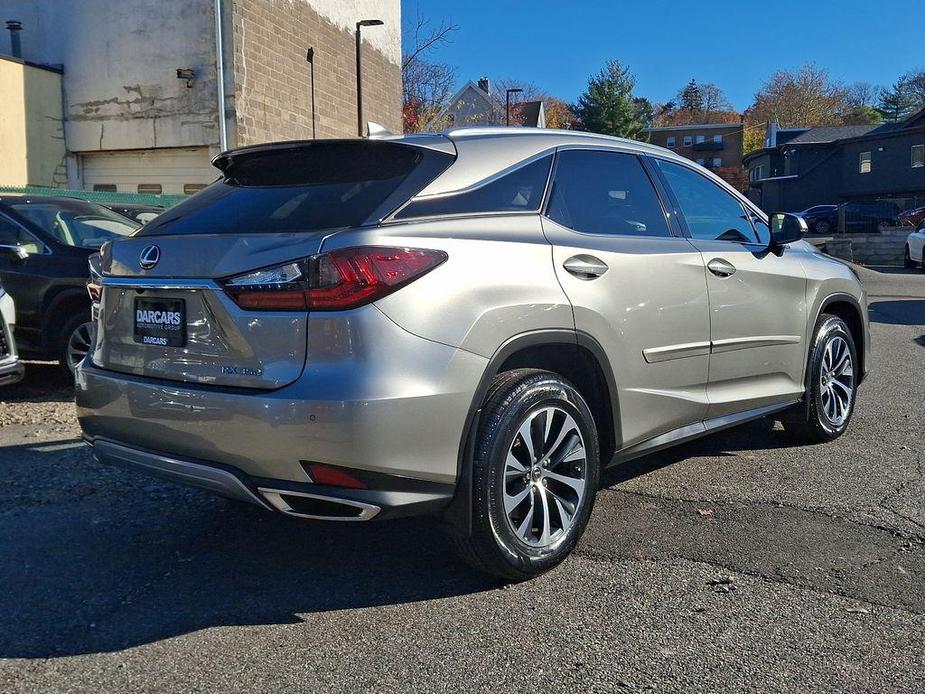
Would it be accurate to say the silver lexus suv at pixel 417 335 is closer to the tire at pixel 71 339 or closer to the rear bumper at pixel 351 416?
the rear bumper at pixel 351 416

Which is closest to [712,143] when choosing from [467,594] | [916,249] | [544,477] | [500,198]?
[916,249]

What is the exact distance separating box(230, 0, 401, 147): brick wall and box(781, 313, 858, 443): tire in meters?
16.1

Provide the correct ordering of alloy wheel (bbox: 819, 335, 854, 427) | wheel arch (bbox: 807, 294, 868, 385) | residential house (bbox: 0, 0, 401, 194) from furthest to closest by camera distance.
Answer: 1. residential house (bbox: 0, 0, 401, 194)
2. wheel arch (bbox: 807, 294, 868, 385)
3. alloy wheel (bbox: 819, 335, 854, 427)

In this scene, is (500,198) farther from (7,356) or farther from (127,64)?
(127,64)

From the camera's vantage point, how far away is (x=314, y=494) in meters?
3.01

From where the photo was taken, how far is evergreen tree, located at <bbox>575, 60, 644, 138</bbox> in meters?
67.1

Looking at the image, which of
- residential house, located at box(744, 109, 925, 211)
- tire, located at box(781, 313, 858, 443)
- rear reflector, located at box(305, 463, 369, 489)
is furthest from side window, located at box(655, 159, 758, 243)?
residential house, located at box(744, 109, 925, 211)

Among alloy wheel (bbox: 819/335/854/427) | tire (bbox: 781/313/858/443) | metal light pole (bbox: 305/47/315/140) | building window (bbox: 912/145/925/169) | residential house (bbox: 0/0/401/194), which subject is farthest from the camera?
building window (bbox: 912/145/925/169)

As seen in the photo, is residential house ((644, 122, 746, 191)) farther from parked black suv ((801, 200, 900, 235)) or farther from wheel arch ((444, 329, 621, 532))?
wheel arch ((444, 329, 621, 532))

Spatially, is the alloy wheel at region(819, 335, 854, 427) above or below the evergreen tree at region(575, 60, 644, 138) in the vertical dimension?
below

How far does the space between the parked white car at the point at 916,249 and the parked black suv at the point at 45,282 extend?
22465mm

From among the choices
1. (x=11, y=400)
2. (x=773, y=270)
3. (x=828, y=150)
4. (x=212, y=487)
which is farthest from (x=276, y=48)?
(x=828, y=150)

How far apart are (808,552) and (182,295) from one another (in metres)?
2.78

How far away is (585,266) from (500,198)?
1.51ft
